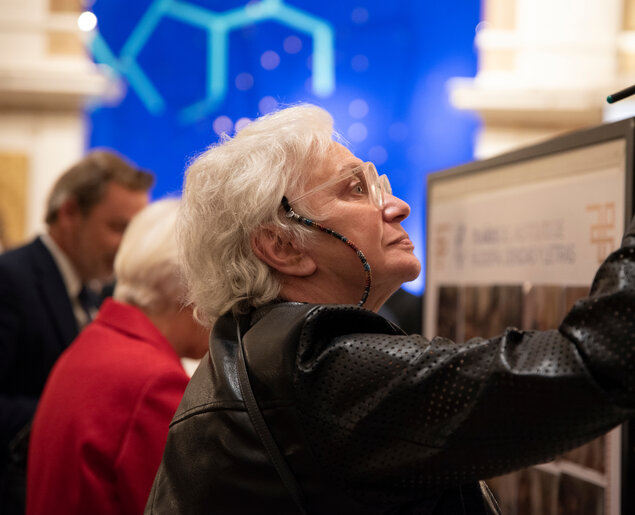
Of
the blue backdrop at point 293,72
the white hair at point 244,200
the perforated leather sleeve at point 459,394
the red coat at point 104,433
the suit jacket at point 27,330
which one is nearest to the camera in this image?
the perforated leather sleeve at point 459,394

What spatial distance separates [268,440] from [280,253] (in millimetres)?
345

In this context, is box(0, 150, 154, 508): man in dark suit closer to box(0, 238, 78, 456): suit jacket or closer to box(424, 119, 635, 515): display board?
box(0, 238, 78, 456): suit jacket

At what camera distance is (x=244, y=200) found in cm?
134

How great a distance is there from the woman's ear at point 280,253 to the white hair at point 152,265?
0.78 m

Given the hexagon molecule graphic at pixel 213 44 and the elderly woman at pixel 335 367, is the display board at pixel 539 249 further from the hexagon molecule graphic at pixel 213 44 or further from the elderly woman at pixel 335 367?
the hexagon molecule graphic at pixel 213 44

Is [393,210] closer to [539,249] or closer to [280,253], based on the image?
[280,253]

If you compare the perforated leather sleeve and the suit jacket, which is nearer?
the perforated leather sleeve

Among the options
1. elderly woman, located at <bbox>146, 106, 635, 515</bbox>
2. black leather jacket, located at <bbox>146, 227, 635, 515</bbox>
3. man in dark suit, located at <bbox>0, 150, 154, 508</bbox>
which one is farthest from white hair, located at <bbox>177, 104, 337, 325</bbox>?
man in dark suit, located at <bbox>0, 150, 154, 508</bbox>

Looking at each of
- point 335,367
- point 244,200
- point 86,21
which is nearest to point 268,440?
point 335,367

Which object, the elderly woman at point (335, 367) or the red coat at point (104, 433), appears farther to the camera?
the red coat at point (104, 433)

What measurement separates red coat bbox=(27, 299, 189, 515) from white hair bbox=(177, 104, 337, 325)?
0.45 meters

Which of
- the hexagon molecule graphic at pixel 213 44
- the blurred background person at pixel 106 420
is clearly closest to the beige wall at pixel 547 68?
the hexagon molecule graphic at pixel 213 44

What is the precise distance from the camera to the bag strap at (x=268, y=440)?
Answer: 111 cm

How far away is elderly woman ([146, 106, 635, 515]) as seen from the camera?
3.25 ft
